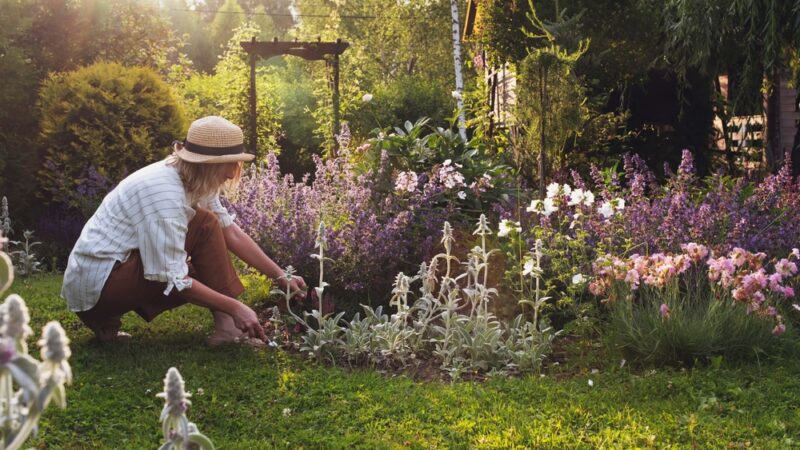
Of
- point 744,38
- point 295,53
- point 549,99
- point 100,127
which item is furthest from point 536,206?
point 295,53

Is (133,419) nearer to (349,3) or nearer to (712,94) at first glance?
(712,94)

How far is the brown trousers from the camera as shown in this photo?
163 inches

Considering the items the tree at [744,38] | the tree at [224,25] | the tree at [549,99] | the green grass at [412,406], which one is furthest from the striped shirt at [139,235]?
the tree at [224,25]

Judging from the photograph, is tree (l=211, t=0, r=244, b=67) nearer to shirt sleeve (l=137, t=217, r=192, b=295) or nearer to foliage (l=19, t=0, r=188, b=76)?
foliage (l=19, t=0, r=188, b=76)

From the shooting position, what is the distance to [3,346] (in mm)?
1063

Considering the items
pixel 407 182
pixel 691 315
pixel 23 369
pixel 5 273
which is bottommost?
pixel 691 315

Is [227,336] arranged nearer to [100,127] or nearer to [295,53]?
[100,127]

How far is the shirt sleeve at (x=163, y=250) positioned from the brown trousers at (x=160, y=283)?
0.64 feet

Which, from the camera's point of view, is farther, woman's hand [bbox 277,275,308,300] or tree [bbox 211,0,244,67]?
tree [bbox 211,0,244,67]

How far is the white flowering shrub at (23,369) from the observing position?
1.07 m

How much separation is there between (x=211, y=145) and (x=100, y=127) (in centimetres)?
443

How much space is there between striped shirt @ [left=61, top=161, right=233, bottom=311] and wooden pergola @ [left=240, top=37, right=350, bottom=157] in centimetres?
765

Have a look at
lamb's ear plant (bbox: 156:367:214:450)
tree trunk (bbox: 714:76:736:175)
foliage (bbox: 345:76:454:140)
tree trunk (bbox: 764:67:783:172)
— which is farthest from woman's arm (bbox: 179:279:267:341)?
foliage (bbox: 345:76:454:140)

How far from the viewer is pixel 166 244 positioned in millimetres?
3945
